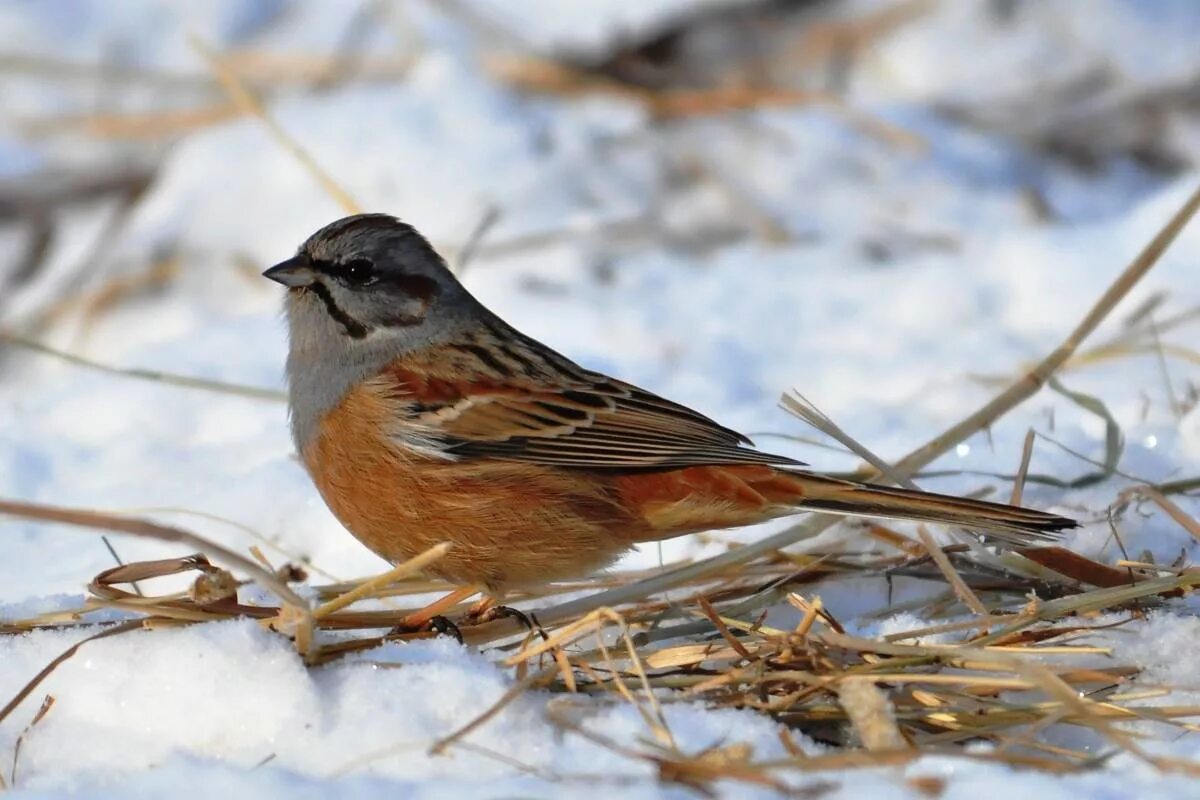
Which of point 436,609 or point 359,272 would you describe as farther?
point 359,272

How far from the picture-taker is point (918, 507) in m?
3.38

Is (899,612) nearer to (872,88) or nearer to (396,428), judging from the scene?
(396,428)

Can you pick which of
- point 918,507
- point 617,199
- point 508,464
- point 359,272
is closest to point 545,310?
point 617,199

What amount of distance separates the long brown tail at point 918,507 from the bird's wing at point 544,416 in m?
0.14

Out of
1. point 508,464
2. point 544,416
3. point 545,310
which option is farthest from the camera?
point 545,310

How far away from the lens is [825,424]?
3416mm

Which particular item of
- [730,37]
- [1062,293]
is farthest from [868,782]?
[730,37]

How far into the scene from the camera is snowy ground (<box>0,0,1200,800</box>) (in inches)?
107

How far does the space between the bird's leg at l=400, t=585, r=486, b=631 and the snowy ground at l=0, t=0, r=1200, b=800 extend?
0.43 meters

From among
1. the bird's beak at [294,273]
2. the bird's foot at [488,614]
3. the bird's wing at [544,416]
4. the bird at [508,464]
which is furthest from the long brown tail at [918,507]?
the bird's beak at [294,273]

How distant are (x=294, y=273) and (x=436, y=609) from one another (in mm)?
1165

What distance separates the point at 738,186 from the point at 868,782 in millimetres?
5042

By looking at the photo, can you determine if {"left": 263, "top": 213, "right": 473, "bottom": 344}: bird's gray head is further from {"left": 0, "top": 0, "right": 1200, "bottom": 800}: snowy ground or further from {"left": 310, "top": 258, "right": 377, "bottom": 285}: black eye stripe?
{"left": 0, "top": 0, "right": 1200, "bottom": 800}: snowy ground

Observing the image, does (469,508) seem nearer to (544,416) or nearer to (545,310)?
(544,416)
